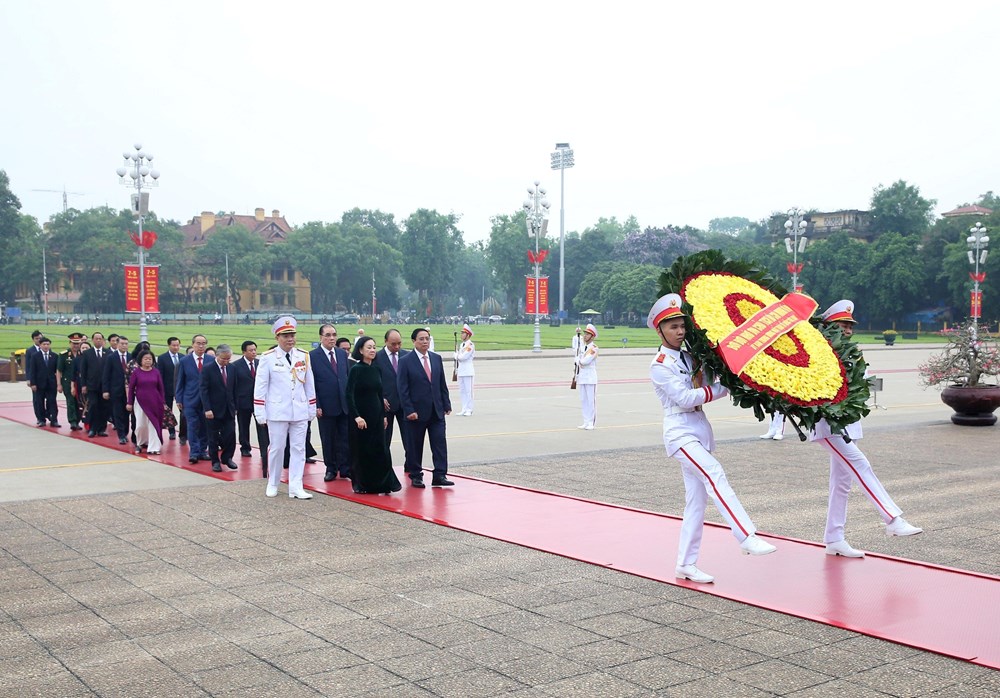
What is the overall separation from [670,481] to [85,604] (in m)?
6.63

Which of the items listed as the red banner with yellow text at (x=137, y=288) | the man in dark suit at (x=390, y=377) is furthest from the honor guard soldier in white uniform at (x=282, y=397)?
the red banner with yellow text at (x=137, y=288)

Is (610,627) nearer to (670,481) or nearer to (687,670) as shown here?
(687,670)

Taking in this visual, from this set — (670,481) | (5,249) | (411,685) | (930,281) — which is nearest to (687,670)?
(411,685)

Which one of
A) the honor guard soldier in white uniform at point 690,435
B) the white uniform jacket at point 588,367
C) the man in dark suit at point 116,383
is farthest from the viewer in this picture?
the white uniform jacket at point 588,367

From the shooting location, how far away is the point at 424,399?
34.5ft

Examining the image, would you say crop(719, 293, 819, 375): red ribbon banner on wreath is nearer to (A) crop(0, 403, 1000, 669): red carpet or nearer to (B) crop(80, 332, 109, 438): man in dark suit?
(A) crop(0, 403, 1000, 669): red carpet

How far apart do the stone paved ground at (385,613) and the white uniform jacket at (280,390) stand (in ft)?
3.40

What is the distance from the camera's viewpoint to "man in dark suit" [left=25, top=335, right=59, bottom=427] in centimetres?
1703

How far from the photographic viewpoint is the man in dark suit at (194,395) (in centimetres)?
1264

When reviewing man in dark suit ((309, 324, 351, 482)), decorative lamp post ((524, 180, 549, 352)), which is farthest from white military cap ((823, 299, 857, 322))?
decorative lamp post ((524, 180, 549, 352))

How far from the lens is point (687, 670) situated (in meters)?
4.89

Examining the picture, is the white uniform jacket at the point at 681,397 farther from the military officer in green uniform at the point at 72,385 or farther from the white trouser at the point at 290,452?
the military officer in green uniform at the point at 72,385

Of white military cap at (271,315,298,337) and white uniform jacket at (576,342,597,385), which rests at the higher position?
white military cap at (271,315,298,337)

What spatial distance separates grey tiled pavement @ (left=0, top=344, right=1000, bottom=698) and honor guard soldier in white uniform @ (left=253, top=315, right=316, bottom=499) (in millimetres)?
558
